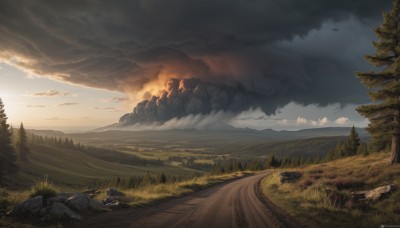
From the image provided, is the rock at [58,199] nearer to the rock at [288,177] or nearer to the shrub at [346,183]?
the shrub at [346,183]

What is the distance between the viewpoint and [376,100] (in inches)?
1396

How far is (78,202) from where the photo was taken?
48.0 feet

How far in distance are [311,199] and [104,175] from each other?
177193 mm

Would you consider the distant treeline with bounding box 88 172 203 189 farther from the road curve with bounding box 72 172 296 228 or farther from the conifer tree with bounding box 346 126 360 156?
the conifer tree with bounding box 346 126 360 156

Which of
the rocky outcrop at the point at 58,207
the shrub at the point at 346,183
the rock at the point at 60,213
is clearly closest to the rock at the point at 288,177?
the shrub at the point at 346,183

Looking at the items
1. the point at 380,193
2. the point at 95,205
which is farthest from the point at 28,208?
the point at 380,193

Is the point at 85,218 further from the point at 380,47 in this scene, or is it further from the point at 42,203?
the point at 380,47

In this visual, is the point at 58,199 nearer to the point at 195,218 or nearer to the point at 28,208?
the point at 28,208

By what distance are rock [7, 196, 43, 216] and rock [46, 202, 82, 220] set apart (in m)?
0.63

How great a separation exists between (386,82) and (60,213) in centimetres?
3783

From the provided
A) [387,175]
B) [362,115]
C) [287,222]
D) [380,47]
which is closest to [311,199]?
[287,222]

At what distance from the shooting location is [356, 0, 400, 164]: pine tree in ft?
112

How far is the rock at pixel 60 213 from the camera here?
40.9 ft

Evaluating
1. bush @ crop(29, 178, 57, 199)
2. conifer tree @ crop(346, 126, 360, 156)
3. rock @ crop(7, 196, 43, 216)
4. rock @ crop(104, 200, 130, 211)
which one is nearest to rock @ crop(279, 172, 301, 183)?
rock @ crop(104, 200, 130, 211)
